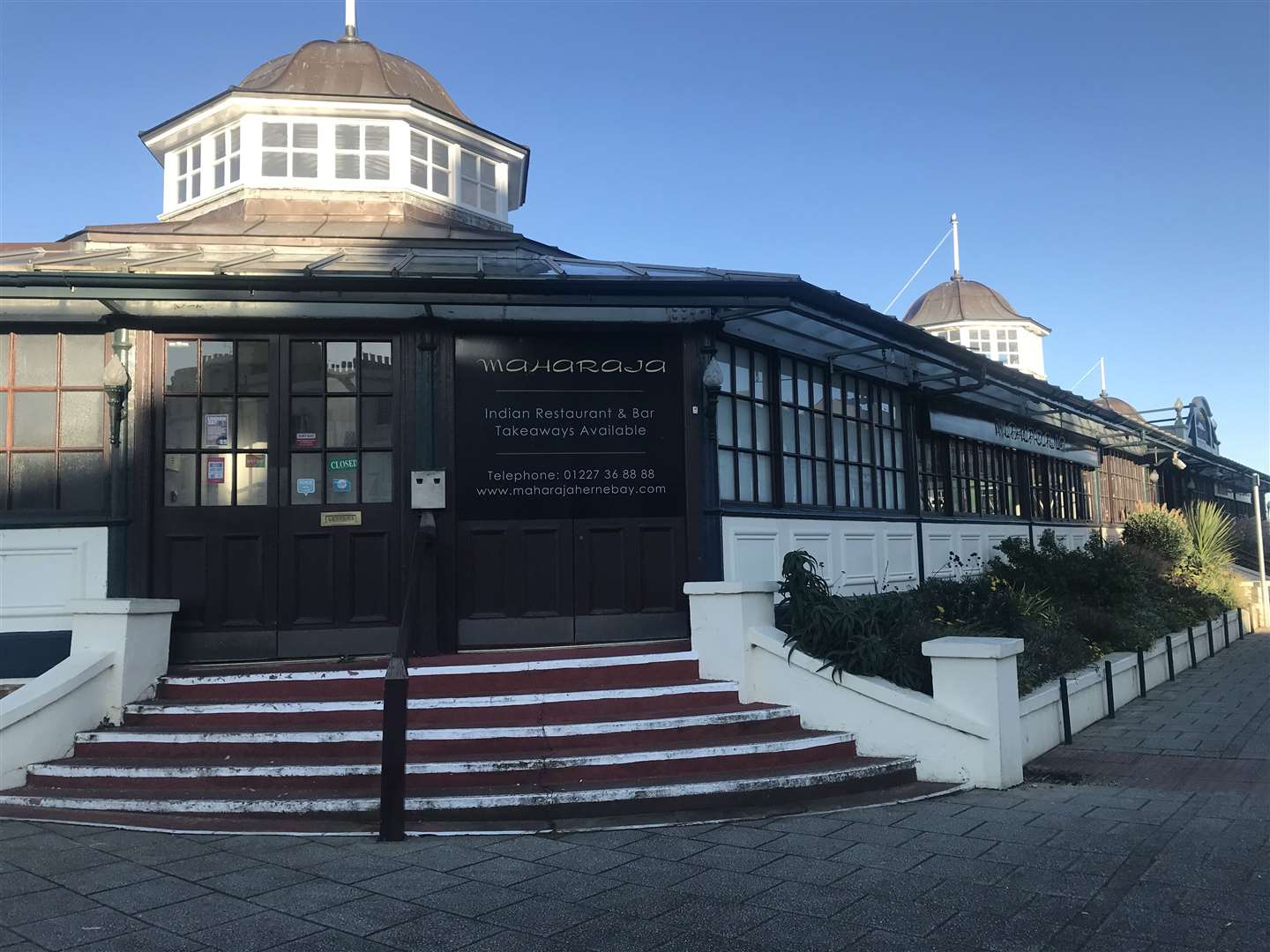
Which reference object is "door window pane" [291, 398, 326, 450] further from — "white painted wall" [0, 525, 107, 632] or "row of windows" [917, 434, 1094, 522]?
"row of windows" [917, 434, 1094, 522]

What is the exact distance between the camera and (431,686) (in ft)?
24.0

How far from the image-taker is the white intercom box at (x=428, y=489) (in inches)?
319

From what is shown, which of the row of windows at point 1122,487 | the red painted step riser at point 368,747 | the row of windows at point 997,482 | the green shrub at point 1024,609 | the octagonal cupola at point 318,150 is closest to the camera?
the red painted step riser at point 368,747

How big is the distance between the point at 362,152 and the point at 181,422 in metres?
5.46

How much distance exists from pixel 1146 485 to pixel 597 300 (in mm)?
21909

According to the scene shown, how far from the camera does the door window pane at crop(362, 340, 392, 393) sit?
834 cm

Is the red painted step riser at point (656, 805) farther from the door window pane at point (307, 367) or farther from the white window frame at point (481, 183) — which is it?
the white window frame at point (481, 183)

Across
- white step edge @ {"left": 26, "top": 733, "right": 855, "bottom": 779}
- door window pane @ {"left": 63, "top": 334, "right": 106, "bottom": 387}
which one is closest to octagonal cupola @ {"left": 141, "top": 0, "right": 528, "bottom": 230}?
door window pane @ {"left": 63, "top": 334, "right": 106, "bottom": 387}

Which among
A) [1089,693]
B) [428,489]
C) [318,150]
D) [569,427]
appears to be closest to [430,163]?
[318,150]

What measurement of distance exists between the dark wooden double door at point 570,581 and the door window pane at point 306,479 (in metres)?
1.27

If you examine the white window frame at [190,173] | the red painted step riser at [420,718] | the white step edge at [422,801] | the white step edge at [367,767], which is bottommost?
the white step edge at [422,801]

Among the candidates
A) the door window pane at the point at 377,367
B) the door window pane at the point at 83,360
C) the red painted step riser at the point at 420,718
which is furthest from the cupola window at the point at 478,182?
the red painted step riser at the point at 420,718

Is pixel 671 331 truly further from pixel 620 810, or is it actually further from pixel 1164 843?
pixel 1164 843

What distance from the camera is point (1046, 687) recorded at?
27.3ft
